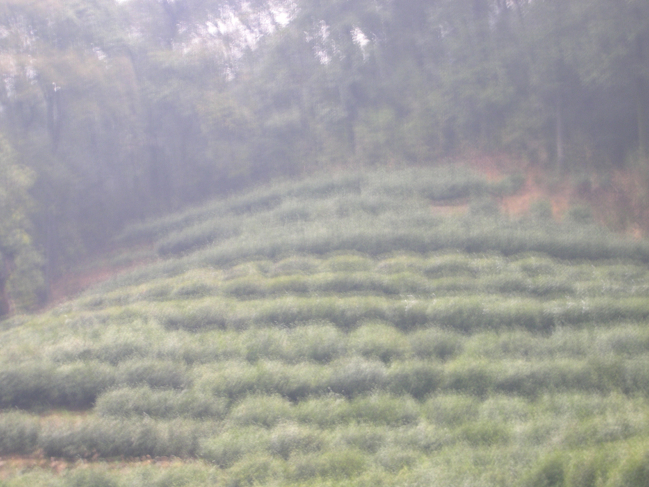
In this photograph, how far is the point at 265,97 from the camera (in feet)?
90.8

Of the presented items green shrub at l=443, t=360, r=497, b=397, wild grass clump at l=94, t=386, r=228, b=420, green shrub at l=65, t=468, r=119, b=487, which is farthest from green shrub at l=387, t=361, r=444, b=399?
green shrub at l=65, t=468, r=119, b=487

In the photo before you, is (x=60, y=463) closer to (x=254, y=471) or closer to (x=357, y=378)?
(x=254, y=471)

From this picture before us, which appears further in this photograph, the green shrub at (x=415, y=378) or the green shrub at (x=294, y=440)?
the green shrub at (x=415, y=378)

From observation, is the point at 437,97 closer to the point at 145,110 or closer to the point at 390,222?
the point at 390,222

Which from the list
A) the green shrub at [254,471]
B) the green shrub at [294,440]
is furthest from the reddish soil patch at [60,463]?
the green shrub at [294,440]

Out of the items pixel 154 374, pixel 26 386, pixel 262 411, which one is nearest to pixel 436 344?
pixel 262 411

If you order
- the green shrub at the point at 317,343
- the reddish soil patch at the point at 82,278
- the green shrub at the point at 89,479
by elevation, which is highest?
the reddish soil patch at the point at 82,278

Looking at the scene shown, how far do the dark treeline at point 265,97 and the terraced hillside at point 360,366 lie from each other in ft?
16.7

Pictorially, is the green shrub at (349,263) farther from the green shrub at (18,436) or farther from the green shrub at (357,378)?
the green shrub at (18,436)

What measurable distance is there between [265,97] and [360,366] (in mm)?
20546

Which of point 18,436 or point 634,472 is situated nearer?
point 634,472

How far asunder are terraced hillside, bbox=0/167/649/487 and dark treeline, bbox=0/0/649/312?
5.09 m

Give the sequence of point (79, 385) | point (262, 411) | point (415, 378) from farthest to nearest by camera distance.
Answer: point (79, 385) < point (415, 378) < point (262, 411)

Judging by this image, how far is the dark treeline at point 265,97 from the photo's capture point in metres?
19.1
